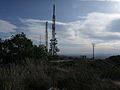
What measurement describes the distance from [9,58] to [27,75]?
530 inches

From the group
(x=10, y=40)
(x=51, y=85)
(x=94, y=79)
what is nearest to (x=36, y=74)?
(x=51, y=85)

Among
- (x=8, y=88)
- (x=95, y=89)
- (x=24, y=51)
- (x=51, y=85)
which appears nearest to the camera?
(x=8, y=88)

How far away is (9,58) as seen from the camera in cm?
1991

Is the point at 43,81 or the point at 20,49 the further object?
the point at 20,49

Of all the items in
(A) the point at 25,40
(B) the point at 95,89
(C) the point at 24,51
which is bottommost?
(B) the point at 95,89

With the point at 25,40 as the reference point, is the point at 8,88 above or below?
below

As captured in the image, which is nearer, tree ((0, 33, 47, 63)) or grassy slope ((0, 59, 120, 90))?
grassy slope ((0, 59, 120, 90))

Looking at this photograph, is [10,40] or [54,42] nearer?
[10,40]

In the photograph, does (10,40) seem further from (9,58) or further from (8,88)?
(8,88)

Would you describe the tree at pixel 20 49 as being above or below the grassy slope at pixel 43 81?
above

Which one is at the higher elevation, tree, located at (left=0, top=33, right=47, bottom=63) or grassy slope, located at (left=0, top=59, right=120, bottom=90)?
tree, located at (left=0, top=33, right=47, bottom=63)

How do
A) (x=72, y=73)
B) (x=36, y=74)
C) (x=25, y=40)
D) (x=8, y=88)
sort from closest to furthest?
(x=8, y=88) → (x=36, y=74) → (x=72, y=73) → (x=25, y=40)

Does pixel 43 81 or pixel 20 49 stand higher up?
pixel 20 49

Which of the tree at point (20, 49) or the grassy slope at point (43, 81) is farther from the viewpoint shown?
the tree at point (20, 49)
